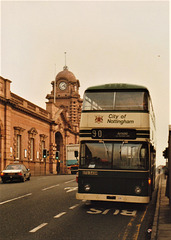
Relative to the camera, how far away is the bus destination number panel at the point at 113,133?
1316 centimetres

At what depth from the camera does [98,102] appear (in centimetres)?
1384

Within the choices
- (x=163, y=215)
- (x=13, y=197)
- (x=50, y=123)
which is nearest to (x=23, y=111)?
(x=50, y=123)

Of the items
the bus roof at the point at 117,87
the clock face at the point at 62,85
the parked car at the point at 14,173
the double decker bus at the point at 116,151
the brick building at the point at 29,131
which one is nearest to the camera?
the double decker bus at the point at 116,151

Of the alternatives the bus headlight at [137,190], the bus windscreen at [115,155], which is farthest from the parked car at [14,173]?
→ the bus headlight at [137,190]

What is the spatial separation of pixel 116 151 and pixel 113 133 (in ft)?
2.11

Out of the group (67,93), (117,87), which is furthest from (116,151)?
(67,93)

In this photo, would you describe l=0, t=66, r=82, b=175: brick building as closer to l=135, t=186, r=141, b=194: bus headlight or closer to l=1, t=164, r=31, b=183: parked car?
l=1, t=164, r=31, b=183: parked car

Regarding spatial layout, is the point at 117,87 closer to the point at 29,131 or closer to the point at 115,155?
the point at 115,155

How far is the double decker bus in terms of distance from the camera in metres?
13.0

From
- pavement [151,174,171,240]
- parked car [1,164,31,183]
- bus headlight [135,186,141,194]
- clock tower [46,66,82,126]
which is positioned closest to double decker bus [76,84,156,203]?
bus headlight [135,186,141,194]

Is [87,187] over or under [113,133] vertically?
under

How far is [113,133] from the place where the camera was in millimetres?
13312

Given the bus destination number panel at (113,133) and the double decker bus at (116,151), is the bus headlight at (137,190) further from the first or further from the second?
the bus destination number panel at (113,133)

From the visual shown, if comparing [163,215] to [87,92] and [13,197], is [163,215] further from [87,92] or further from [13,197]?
[13,197]
